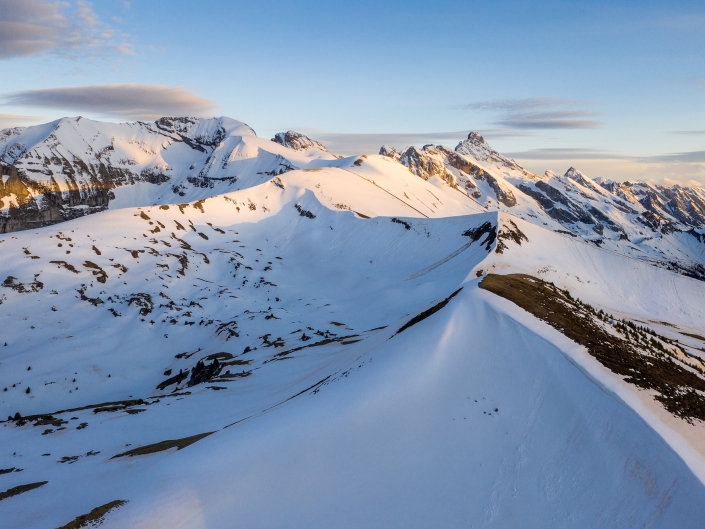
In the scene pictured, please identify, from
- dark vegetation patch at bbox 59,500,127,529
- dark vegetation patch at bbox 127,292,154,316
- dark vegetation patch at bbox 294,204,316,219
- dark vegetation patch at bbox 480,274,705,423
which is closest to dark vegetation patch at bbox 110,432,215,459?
dark vegetation patch at bbox 59,500,127,529

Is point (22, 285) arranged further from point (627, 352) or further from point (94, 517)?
point (627, 352)

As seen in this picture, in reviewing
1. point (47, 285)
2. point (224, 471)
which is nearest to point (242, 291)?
point (47, 285)

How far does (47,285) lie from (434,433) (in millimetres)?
→ 70773

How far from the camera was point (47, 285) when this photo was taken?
6825 cm

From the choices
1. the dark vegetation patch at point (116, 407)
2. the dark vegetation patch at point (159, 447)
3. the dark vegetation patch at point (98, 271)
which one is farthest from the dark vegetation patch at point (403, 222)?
the dark vegetation patch at point (159, 447)

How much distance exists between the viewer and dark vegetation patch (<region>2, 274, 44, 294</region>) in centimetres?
6531

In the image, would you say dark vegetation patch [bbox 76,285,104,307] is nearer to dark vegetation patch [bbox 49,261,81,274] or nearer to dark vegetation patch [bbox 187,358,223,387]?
dark vegetation patch [bbox 49,261,81,274]

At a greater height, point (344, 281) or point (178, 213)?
point (178, 213)

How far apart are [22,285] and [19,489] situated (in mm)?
55396

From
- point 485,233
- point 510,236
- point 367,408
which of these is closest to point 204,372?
point 367,408

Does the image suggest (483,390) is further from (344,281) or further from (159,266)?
(159,266)

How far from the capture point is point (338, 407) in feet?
74.8

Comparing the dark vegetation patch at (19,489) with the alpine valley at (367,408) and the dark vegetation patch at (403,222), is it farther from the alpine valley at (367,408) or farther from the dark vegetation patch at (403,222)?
the dark vegetation patch at (403,222)

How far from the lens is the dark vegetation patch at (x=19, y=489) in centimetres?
2192
